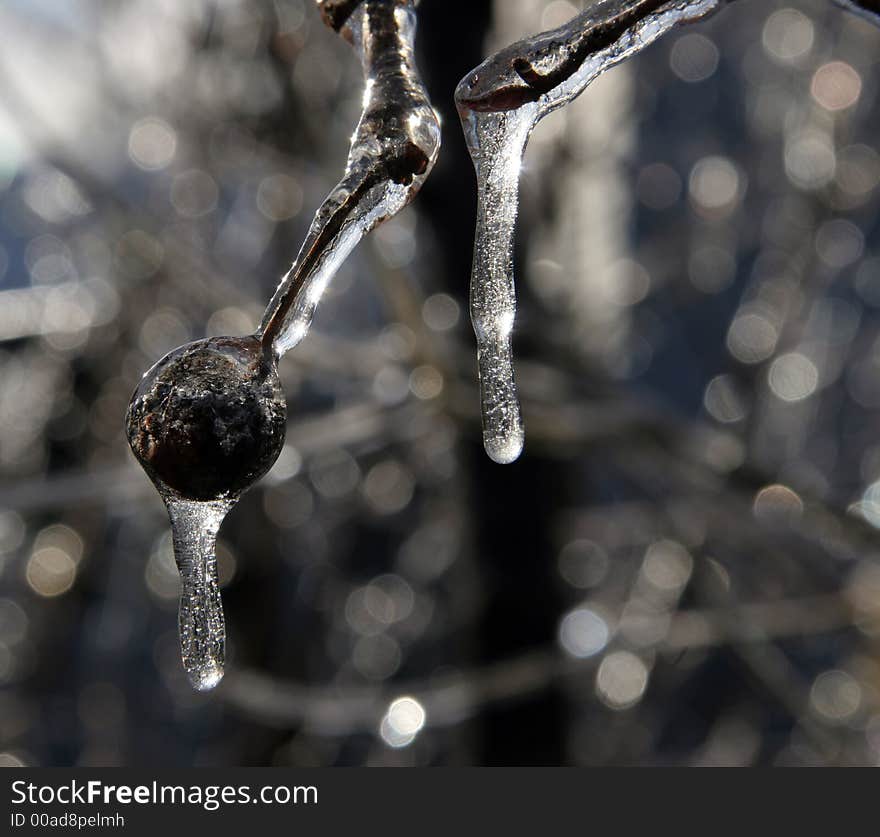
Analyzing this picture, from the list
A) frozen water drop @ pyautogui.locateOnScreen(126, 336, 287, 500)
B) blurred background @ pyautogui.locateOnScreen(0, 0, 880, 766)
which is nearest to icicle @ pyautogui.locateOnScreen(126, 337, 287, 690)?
frozen water drop @ pyautogui.locateOnScreen(126, 336, 287, 500)

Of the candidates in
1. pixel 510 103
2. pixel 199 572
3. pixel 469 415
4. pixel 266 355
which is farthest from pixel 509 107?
pixel 469 415

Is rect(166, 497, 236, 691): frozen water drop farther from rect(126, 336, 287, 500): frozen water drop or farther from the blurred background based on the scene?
the blurred background

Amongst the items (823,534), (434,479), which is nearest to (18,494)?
(823,534)

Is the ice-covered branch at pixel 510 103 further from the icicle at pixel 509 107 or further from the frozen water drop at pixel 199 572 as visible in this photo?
the frozen water drop at pixel 199 572

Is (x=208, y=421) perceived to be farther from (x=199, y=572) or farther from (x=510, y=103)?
(x=510, y=103)

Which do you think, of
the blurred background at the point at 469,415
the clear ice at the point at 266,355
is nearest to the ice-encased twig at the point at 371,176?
the clear ice at the point at 266,355

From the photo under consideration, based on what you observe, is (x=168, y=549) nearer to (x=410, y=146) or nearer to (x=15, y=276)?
(x=15, y=276)

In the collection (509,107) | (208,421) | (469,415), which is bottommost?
(469,415)
